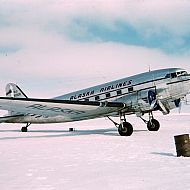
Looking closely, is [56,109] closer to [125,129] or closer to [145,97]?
[125,129]

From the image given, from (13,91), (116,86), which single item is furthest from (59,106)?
(13,91)

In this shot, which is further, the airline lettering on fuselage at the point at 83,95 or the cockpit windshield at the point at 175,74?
the airline lettering on fuselage at the point at 83,95

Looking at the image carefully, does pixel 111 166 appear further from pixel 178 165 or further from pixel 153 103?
pixel 153 103

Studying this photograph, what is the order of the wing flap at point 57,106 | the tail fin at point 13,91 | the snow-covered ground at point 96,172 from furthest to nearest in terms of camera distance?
the tail fin at point 13,91
the wing flap at point 57,106
the snow-covered ground at point 96,172

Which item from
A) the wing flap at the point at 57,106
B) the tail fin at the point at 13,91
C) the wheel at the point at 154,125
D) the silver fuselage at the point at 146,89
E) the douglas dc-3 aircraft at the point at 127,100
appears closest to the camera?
the wing flap at the point at 57,106

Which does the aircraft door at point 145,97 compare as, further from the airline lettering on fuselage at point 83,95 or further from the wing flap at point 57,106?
the airline lettering on fuselage at point 83,95

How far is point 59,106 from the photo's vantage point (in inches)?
649

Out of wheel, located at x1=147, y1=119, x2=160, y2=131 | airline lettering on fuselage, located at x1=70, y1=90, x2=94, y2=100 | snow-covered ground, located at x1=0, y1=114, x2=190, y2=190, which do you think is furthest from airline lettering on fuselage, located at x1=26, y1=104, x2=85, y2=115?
snow-covered ground, located at x1=0, y1=114, x2=190, y2=190

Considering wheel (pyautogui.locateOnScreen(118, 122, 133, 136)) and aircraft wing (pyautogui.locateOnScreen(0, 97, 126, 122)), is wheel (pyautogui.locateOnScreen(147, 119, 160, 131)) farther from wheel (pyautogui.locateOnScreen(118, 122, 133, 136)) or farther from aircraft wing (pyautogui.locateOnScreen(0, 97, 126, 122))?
wheel (pyautogui.locateOnScreen(118, 122, 133, 136))

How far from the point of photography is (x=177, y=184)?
4.92m

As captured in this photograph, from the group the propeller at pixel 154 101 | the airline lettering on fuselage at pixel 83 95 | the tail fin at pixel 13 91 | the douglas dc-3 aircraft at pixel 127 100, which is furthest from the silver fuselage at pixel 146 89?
the tail fin at pixel 13 91

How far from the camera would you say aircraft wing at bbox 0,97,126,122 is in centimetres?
1555

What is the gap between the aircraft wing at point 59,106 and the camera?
15555mm

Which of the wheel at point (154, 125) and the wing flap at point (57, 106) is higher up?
the wing flap at point (57, 106)
